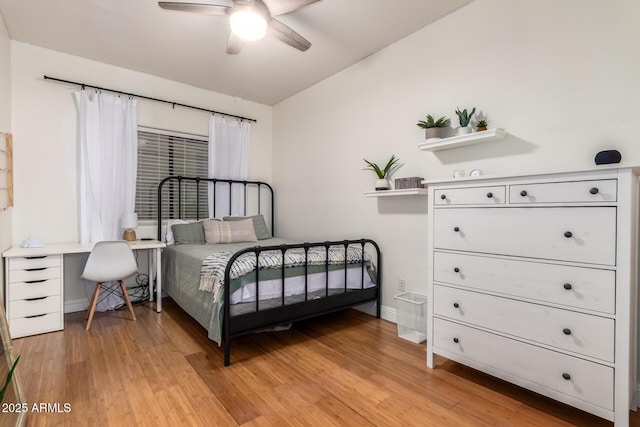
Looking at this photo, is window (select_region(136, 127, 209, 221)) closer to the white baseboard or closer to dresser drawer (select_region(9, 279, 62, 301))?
the white baseboard

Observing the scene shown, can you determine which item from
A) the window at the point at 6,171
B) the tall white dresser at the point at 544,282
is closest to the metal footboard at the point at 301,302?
the tall white dresser at the point at 544,282

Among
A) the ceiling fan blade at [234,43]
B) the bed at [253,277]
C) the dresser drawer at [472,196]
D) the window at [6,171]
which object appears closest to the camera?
the dresser drawer at [472,196]

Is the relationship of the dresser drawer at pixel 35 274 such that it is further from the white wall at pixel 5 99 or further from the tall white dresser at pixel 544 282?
the tall white dresser at pixel 544 282

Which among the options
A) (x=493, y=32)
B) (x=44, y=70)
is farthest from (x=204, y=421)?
(x=44, y=70)

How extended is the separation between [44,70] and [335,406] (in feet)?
13.0

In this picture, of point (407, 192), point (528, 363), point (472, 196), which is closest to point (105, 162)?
point (407, 192)

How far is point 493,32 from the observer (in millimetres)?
2281

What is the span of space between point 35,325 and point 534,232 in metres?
3.65

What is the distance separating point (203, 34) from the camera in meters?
2.79

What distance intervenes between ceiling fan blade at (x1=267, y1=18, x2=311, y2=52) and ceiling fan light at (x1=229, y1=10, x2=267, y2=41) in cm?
11

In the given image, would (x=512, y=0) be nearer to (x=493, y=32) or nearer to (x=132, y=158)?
(x=493, y=32)

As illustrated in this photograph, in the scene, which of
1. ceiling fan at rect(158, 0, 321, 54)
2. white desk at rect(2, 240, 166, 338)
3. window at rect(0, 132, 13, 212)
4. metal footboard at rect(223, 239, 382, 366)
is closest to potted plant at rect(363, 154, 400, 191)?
metal footboard at rect(223, 239, 382, 366)

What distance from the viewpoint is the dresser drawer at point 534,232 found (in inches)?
56.7

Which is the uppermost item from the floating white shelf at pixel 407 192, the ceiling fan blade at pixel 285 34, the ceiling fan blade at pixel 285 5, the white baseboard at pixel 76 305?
the ceiling fan blade at pixel 285 5
